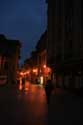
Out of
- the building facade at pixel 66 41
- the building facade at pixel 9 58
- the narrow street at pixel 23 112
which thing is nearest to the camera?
the narrow street at pixel 23 112

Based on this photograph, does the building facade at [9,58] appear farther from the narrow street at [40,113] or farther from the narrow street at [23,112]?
the narrow street at [40,113]

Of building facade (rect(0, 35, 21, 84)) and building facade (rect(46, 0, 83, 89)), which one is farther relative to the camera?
building facade (rect(0, 35, 21, 84))

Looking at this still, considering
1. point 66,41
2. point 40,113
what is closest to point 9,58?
point 66,41

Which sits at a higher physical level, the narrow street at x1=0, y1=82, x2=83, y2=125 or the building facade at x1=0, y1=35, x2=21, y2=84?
the building facade at x1=0, y1=35, x2=21, y2=84

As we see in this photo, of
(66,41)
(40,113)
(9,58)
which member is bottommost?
(40,113)

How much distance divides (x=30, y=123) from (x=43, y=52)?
68.8 m

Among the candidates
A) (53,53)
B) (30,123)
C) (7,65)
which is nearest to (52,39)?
(53,53)

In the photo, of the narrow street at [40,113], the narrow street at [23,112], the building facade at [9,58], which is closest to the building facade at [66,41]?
the narrow street at [23,112]

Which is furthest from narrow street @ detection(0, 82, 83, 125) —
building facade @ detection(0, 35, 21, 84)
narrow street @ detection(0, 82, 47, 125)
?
building facade @ detection(0, 35, 21, 84)

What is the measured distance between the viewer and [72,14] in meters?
44.2

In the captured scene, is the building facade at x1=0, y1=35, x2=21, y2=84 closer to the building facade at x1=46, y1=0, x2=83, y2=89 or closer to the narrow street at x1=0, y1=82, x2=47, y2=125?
the building facade at x1=46, y1=0, x2=83, y2=89

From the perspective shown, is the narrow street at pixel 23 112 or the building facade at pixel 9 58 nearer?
the narrow street at pixel 23 112

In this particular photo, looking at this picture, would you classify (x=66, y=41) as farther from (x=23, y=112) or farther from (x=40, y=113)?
(x=40, y=113)

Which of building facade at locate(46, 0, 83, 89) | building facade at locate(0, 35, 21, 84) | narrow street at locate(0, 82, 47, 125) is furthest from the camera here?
building facade at locate(0, 35, 21, 84)
